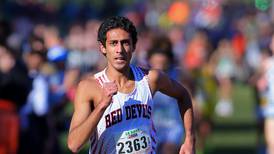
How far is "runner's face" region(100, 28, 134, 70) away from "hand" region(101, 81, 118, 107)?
236 millimetres

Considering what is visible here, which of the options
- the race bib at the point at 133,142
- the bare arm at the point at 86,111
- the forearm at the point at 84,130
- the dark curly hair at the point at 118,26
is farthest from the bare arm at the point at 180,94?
the forearm at the point at 84,130

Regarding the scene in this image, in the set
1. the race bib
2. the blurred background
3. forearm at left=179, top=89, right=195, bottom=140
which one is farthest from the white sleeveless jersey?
the blurred background

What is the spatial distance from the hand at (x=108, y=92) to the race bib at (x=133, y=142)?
1.46 feet

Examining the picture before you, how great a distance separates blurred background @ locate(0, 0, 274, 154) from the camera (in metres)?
13.9

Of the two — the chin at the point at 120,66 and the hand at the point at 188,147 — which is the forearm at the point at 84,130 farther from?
the hand at the point at 188,147

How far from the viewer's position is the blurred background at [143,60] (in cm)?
1392

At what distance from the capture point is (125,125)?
8.80m

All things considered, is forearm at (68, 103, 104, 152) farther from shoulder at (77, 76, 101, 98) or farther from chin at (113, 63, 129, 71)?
chin at (113, 63, 129, 71)

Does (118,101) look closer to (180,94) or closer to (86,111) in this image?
(86,111)

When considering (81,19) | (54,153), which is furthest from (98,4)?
(54,153)

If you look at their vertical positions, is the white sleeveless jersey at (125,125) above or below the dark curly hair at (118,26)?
below

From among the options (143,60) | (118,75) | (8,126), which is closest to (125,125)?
(118,75)

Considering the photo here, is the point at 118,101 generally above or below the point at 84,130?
above

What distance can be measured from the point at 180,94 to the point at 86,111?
1.08m
